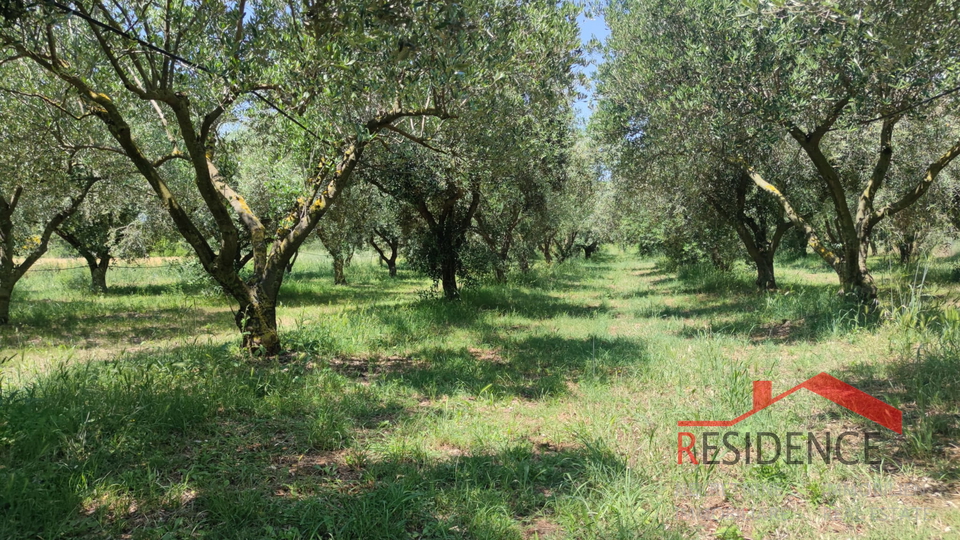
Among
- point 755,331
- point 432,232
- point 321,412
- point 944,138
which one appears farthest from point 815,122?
point 321,412

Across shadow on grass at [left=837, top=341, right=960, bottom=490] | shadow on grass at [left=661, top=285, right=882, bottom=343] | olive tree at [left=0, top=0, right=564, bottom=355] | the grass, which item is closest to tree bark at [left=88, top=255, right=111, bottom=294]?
the grass

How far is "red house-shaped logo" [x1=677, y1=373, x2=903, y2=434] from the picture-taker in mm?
4199

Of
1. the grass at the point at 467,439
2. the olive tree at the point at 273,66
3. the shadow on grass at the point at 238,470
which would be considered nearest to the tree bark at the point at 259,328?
the olive tree at the point at 273,66

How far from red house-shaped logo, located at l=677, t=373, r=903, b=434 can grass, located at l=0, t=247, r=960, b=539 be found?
0.37ft

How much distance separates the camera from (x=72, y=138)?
9547 millimetres

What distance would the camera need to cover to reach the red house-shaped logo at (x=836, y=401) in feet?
13.8

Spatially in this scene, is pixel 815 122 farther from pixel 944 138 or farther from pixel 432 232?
pixel 432 232

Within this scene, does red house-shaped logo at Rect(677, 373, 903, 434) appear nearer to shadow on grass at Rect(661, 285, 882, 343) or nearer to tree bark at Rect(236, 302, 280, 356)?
shadow on grass at Rect(661, 285, 882, 343)

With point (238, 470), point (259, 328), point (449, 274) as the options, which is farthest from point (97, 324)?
point (238, 470)

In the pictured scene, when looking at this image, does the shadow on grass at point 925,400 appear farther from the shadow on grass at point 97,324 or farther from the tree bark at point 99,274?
the tree bark at point 99,274

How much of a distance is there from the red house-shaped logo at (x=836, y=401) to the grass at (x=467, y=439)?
0.37ft

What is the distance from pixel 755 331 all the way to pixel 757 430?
5391 millimetres

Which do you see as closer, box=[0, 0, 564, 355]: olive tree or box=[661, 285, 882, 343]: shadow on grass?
box=[0, 0, 564, 355]: olive tree

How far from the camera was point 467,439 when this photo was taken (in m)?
4.38
